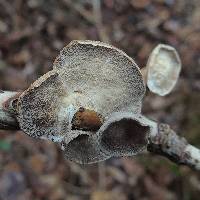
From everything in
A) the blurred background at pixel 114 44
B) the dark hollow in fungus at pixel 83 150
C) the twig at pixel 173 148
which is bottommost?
the blurred background at pixel 114 44

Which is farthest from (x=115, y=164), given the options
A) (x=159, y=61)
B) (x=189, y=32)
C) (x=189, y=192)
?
(x=159, y=61)

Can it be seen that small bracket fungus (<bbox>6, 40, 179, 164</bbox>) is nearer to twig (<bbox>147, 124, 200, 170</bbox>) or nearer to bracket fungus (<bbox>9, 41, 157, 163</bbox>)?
bracket fungus (<bbox>9, 41, 157, 163</bbox>)

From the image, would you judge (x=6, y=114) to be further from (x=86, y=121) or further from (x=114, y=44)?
(x=114, y=44)

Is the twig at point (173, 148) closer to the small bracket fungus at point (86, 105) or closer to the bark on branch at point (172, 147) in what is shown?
the bark on branch at point (172, 147)

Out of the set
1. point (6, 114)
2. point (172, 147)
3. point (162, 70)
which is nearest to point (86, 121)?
point (6, 114)

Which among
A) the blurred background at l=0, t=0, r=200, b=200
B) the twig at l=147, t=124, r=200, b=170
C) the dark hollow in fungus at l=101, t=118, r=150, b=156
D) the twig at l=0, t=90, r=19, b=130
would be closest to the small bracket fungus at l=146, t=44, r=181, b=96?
the twig at l=147, t=124, r=200, b=170

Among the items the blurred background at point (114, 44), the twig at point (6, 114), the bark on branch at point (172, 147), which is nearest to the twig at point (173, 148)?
the bark on branch at point (172, 147)
